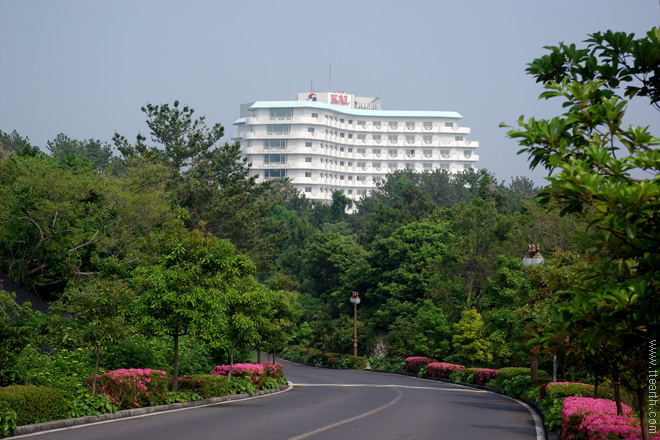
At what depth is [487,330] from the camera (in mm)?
32688

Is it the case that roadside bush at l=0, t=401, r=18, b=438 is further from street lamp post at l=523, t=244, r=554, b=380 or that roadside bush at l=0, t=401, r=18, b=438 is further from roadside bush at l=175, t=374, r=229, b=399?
street lamp post at l=523, t=244, r=554, b=380

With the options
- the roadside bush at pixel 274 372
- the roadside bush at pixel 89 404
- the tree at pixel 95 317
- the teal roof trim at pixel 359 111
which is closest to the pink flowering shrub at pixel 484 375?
the roadside bush at pixel 274 372

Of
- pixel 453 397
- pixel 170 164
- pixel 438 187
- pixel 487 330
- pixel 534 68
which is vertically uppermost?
pixel 438 187

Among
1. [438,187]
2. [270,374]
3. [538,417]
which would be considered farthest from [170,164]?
[438,187]

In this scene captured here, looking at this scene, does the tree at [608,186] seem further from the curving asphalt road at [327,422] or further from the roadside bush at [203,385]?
the roadside bush at [203,385]

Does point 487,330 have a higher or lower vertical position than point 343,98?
lower

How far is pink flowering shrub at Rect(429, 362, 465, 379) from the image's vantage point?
4053cm

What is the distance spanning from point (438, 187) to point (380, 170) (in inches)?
1754

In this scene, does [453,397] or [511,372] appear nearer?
[453,397]

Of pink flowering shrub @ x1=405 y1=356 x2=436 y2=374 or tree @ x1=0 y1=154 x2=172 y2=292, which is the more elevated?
tree @ x1=0 y1=154 x2=172 y2=292

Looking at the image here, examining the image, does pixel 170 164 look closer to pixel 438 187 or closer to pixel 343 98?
pixel 438 187

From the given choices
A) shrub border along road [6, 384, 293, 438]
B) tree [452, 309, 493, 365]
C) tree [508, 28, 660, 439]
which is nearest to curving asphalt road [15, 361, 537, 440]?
shrub border along road [6, 384, 293, 438]

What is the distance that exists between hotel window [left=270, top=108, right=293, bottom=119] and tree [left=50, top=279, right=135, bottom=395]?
137 meters

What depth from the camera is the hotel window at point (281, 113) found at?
152750 mm
